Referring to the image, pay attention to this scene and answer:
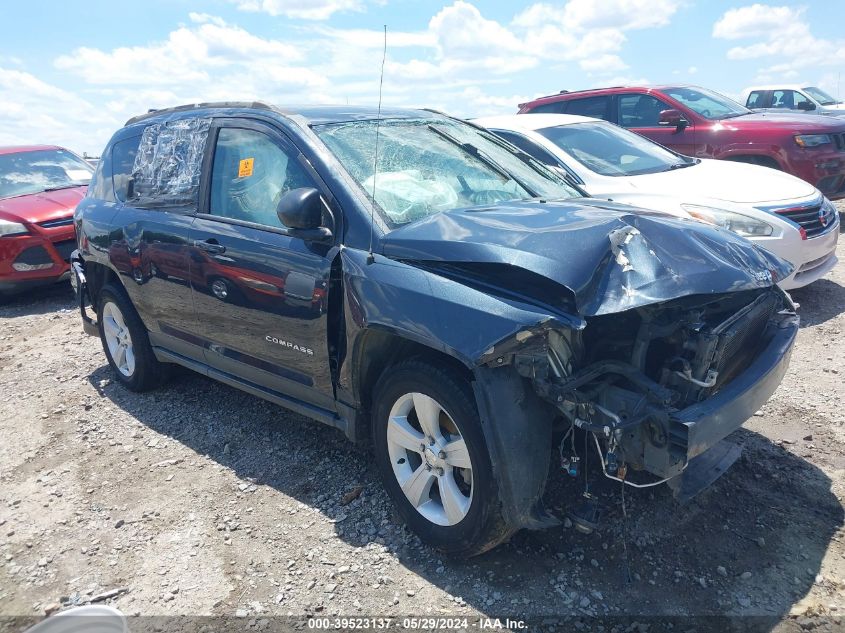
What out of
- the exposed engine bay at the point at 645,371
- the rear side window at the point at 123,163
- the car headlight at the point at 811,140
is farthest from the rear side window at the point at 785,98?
the rear side window at the point at 123,163

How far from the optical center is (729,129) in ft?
27.1

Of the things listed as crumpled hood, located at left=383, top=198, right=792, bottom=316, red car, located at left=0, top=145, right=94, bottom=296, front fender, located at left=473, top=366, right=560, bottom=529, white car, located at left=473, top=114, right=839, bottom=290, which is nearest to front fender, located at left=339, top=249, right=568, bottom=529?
front fender, located at left=473, top=366, right=560, bottom=529

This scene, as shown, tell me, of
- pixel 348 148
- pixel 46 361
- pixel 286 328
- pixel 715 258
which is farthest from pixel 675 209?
pixel 46 361

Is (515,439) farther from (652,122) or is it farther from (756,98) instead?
(756,98)

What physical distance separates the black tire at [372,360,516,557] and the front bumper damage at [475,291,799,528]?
89 mm

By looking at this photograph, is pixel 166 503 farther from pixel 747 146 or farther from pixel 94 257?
pixel 747 146

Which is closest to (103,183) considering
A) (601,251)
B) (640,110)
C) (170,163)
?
(170,163)

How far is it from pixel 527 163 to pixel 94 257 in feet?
10.7

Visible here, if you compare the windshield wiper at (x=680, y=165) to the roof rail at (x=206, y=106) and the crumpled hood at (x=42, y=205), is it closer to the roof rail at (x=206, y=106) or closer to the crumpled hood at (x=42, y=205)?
the roof rail at (x=206, y=106)

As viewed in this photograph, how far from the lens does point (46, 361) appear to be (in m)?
6.18

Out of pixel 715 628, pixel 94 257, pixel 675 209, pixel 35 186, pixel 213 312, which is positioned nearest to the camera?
pixel 715 628

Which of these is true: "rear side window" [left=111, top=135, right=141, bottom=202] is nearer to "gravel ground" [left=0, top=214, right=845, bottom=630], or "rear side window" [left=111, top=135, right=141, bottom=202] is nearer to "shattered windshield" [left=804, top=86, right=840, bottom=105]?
"gravel ground" [left=0, top=214, right=845, bottom=630]

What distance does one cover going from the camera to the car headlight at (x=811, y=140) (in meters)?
8.10

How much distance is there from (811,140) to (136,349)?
7.83 metres
